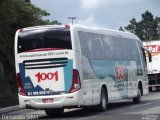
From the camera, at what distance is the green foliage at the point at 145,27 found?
132 meters

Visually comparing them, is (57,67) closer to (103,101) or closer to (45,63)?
(45,63)

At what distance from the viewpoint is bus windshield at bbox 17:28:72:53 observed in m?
20.6

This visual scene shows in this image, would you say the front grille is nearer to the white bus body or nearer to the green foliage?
the white bus body

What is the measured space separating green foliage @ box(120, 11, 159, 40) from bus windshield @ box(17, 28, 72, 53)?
110135mm

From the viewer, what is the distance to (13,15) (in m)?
37.6

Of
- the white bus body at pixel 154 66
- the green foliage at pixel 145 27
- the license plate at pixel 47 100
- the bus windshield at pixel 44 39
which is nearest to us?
the license plate at pixel 47 100

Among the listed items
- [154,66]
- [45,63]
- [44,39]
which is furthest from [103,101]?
[154,66]

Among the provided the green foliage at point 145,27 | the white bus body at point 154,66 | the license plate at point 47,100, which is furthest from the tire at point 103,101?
the green foliage at point 145,27

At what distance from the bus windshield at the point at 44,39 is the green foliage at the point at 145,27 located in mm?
110135

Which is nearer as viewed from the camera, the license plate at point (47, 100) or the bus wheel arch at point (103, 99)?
the license plate at point (47, 100)

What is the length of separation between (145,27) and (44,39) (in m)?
115

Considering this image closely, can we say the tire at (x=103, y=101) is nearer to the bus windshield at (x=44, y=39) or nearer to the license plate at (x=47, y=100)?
the license plate at (x=47, y=100)

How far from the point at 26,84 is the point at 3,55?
17.5 m

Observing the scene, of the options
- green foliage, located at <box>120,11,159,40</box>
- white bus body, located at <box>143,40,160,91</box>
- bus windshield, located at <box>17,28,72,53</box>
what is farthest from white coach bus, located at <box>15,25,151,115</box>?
green foliage, located at <box>120,11,159,40</box>
